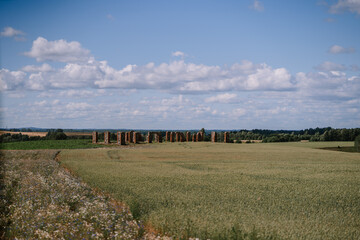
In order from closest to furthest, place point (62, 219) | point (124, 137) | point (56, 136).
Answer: point (62, 219), point (124, 137), point (56, 136)

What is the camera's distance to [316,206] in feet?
38.3

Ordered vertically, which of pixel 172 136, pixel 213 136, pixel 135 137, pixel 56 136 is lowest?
pixel 56 136

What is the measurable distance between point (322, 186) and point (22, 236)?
11.8 meters

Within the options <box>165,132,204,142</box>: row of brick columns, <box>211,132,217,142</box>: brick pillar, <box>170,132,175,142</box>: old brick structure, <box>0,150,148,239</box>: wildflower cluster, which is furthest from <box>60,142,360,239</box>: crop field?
<box>165,132,204,142</box>: row of brick columns

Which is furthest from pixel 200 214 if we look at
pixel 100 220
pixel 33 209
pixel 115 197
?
pixel 33 209

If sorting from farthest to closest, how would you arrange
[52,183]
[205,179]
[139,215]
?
[205,179]
[52,183]
[139,215]

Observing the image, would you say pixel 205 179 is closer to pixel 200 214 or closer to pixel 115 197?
pixel 115 197

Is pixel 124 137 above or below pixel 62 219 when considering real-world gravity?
above

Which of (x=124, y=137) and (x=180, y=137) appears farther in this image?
(x=180, y=137)

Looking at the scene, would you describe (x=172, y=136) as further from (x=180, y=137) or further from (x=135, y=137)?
(x=135, y=137)

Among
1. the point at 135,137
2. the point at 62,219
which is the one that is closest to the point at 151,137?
the point at 135,137

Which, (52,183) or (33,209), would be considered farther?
(52,183)

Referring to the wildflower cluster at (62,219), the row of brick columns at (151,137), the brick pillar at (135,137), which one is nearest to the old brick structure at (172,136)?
the row of brick columns at (151,137)

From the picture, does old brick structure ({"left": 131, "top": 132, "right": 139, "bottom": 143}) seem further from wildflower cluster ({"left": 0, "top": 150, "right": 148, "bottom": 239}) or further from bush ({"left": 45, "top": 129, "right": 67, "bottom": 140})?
wildflower cluster ({"left": 0, "top": 150, "right": 148, "bottom": 239})
